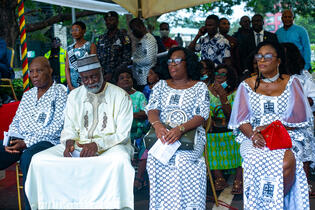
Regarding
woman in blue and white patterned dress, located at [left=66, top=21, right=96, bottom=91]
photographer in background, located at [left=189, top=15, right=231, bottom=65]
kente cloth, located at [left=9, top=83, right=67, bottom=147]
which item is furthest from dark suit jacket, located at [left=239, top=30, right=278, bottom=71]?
kente cloth, located at [left=9, top=83, right=67, bottom=147]

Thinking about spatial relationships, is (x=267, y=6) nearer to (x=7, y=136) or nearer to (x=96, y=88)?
(x=96, y=88)

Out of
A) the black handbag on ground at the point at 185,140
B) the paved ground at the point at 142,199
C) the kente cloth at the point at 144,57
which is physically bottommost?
the paved ground at the point at 142,199

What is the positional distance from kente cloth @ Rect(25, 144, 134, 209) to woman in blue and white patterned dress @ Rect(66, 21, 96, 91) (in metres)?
2.58

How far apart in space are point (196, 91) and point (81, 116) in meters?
1.23

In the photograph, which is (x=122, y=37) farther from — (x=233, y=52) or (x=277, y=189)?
(x=277, y=189)

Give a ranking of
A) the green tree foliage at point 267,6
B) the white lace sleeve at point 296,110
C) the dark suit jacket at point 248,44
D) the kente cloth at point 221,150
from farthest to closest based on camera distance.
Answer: the green tree foliage at point 267,6
the dark suit jacket at point 248,44
the kente cloth at point 221,150
the white lace sleeve at point 296,110

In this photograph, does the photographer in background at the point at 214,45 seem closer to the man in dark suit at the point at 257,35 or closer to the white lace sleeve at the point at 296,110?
the man in dark suit at the point at 257,35

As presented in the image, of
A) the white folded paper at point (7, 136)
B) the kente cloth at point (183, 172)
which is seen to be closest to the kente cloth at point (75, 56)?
the white folded paper at point (7, 136)

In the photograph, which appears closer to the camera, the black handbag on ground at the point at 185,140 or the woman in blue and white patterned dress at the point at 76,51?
the black handbag on ground at the point at 185,140

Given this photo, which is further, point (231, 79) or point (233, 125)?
point (231, 79)

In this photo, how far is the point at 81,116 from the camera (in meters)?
4.49

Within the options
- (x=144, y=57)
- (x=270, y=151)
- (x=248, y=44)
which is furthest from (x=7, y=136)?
(x=248, y=44)

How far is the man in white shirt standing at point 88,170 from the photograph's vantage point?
399 centimetres

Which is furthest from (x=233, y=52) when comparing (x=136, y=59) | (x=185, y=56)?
(x=185, y=56)
